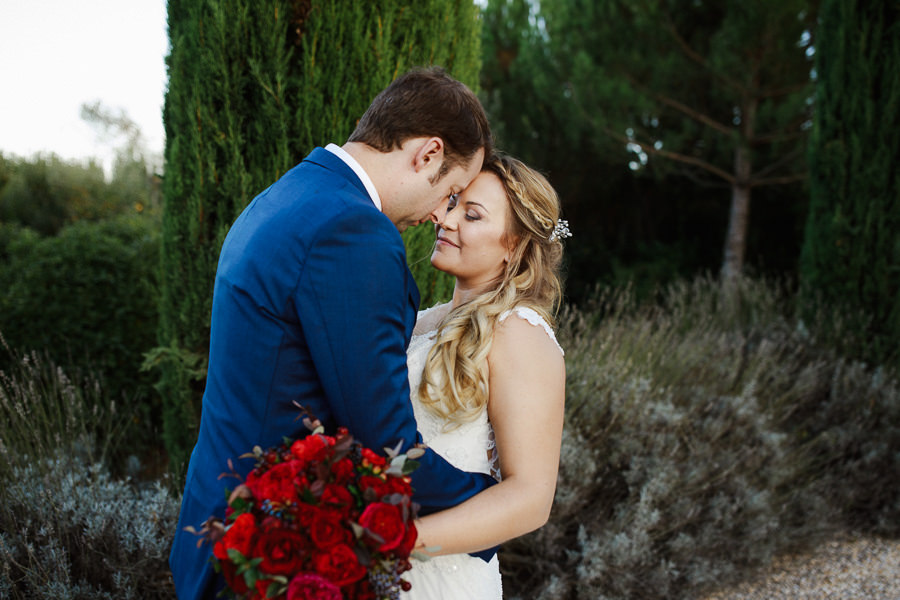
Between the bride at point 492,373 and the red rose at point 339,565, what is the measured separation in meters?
0.28

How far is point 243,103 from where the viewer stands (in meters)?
3.00

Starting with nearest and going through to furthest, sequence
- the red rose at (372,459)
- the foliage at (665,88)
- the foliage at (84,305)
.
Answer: the red rose at (372,459), the foliage at (84,305), the foliage at (665,88)

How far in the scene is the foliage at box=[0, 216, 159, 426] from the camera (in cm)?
464

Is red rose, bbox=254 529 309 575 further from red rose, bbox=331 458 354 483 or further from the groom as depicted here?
the groom

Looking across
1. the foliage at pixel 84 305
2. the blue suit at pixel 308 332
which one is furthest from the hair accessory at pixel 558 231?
the foliage at pixel 84 305

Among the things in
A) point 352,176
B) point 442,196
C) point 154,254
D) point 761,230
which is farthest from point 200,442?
point 761,230

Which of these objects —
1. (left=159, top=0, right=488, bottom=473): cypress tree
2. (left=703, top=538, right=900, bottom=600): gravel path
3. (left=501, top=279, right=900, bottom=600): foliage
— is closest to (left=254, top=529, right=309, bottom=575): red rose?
(left=159, top=0, right=488, bottom=473): cypress tree

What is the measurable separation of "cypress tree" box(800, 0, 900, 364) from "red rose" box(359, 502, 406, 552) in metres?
5.65

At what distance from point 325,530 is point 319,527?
0.01 m

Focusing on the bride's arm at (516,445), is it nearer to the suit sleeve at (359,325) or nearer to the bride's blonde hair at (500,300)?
the bride's blonde hair at (500,300)

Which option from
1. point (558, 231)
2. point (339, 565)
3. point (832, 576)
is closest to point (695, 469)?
point (832, 576)

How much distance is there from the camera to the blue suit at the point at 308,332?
4.30 feet

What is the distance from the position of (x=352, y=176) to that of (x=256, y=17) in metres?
1.78

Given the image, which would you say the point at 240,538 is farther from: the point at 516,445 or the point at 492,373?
the point at 492,373
